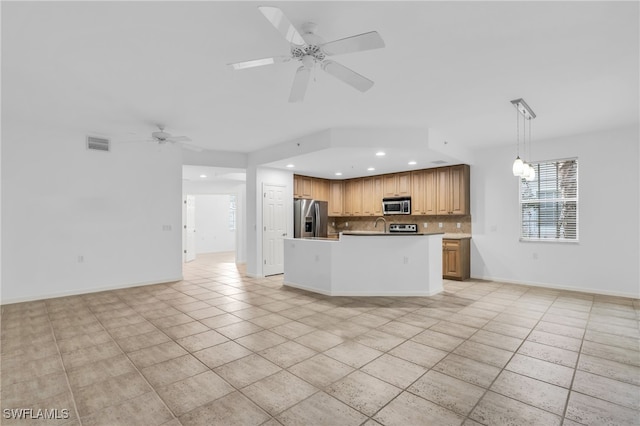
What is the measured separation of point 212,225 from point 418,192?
863cm

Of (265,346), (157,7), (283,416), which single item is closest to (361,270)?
(265,346)

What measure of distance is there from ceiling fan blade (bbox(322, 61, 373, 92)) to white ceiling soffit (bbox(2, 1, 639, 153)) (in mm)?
290

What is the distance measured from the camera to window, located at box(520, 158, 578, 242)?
5.71 meters

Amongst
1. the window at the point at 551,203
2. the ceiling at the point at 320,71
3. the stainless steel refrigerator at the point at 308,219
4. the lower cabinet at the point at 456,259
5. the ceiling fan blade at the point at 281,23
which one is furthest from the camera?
the stainless steel refrigerator at the point at 308,219

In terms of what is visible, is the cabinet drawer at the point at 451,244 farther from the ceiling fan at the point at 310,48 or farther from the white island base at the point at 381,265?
the ceiling fan at the point at 310,48

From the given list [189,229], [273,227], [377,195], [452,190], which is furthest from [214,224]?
[452,190]

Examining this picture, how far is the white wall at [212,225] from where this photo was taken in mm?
12391

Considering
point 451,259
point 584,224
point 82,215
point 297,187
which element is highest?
point 297,187

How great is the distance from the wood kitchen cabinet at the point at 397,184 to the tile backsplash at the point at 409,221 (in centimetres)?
61

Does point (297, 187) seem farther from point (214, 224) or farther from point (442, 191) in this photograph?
point (214, 224)

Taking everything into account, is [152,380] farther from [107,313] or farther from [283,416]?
[107,313]

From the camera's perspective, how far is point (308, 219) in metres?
7.80

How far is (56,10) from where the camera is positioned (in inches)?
89.2

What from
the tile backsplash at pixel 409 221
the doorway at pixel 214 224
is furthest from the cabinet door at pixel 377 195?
the doorway at pixel 214 224
